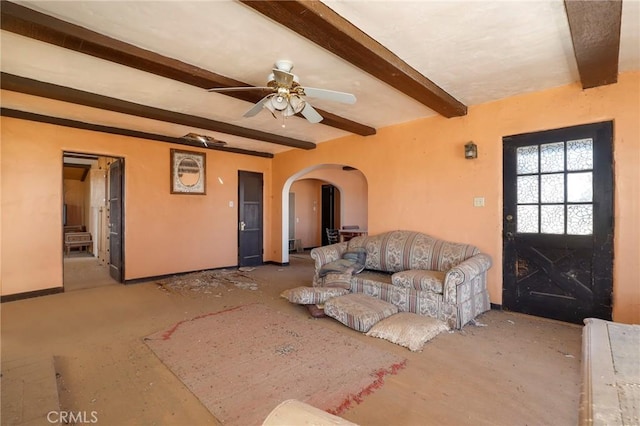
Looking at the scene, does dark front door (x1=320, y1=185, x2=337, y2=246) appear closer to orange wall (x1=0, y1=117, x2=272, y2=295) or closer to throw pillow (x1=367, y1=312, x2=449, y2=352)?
orange wall (x1=0, y1=117, x2=272, y2=295)

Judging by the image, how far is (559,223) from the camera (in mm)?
3385

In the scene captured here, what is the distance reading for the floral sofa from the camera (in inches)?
125

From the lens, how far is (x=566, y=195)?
3.33 metres

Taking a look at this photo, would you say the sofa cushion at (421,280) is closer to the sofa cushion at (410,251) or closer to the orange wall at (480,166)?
the sofa cushion at (410,251)

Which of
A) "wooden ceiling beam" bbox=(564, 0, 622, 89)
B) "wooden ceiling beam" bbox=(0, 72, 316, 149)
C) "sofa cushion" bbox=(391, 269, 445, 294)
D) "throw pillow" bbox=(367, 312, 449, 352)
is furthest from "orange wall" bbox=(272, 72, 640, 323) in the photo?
"wooden ceiling beam" bbox=(0, 72, 316, 149)

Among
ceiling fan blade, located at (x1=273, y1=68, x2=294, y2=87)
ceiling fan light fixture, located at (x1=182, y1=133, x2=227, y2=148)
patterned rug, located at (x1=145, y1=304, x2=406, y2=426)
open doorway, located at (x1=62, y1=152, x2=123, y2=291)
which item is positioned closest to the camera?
patterned rug, located at (x1=145, y1=304, x2=406, y2=426)

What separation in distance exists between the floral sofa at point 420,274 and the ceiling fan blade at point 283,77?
8.05 feet

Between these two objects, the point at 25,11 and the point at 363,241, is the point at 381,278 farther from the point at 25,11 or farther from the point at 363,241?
the point at 25,11

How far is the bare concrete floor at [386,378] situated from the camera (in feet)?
6.13

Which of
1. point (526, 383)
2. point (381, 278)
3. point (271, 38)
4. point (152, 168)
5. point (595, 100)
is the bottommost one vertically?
point (526, 383)

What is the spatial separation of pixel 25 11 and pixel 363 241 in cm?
424

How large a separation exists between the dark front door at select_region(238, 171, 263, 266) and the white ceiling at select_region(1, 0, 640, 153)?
3.06 meters

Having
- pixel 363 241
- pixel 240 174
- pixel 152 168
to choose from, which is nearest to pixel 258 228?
pixel 240 174

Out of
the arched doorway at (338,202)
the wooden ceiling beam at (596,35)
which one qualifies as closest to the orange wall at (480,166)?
the wooden ceiling beam at (596,35)
